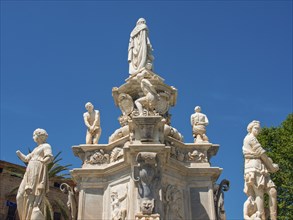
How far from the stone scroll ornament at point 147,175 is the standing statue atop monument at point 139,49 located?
4.00m

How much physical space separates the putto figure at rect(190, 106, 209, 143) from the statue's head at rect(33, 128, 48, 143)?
4161 millimetres

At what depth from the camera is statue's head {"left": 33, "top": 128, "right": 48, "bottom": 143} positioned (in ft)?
34.4

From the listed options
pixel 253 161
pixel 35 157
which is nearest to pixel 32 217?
pixel 35 157

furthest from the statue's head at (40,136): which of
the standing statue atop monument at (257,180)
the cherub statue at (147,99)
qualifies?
the standing statue atop monument at (257,180)

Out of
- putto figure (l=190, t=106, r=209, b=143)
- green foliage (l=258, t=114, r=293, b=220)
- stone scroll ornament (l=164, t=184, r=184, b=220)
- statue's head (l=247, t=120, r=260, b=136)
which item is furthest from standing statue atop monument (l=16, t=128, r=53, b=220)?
green foliage (l=258, t=114, r=293, b=220)

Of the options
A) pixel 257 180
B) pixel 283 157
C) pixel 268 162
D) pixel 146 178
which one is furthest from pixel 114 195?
pixel 283 157

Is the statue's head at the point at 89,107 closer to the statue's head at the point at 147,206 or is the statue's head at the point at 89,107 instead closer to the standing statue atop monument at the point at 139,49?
the standing statue atop monument at the point at 139,49

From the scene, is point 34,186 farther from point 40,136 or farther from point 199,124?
point 199,124

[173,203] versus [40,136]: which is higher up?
[40,136]

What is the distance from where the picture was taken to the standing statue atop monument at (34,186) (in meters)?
9.42

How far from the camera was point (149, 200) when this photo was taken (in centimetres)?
925

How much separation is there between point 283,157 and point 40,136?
49.1ft

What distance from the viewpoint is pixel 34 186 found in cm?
965

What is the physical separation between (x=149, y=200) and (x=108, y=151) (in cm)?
243
